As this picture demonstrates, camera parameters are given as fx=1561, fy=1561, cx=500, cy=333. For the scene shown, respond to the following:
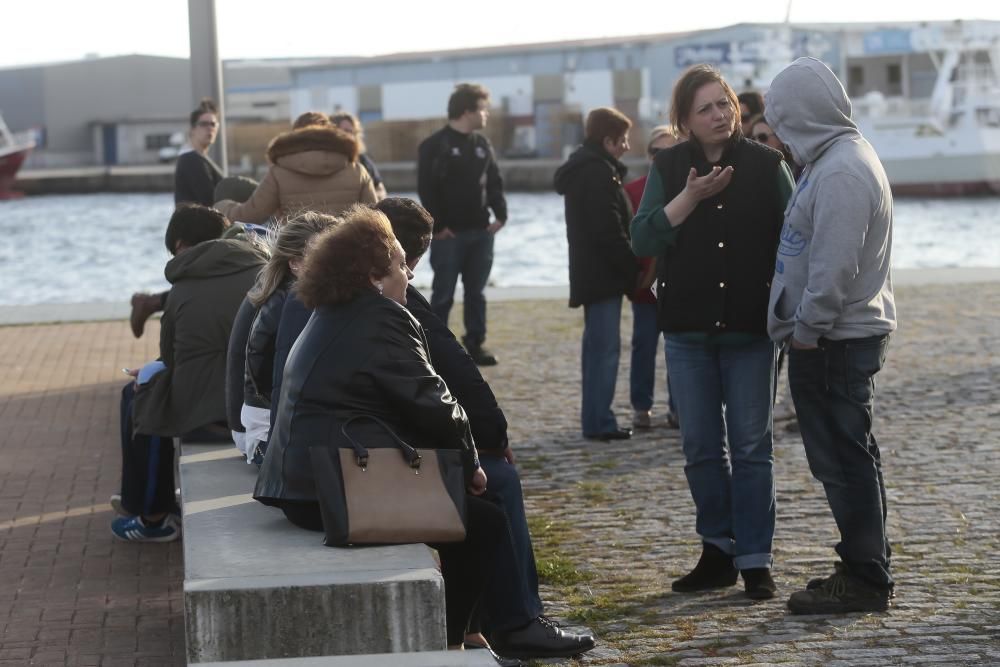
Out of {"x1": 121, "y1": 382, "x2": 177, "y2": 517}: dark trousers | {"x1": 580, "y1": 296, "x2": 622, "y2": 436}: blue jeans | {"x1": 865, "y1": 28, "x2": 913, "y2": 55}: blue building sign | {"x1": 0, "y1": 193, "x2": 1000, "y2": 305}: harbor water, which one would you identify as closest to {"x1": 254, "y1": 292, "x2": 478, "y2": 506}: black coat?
{"x1": 121, "y1": 382, "x2": 177, "y2": 517}: dark trousers

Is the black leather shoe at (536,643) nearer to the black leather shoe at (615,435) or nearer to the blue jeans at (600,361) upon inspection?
the blue jeans at (600,361)

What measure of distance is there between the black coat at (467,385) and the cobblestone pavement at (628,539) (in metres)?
0.76

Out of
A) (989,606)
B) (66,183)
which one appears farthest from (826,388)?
(66,183)

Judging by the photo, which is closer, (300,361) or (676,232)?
(300,361)

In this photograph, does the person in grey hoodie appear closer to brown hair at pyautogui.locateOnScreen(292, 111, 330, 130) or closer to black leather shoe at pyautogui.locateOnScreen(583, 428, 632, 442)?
black leather shoe at pyautogui.locateOnScreen(583, 428, 632, 442)

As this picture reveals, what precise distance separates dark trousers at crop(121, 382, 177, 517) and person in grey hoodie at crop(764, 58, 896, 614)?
2622 millimetres

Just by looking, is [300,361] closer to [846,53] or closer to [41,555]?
[41,555]

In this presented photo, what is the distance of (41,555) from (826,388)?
318cm

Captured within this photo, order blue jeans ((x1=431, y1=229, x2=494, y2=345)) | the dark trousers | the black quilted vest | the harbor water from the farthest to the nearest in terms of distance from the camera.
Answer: the harbor water → blue jeans ((x1=431, y1=229, x2=494, y2=345)) → the dark trousers → the black quilted vest

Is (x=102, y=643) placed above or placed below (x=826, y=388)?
below

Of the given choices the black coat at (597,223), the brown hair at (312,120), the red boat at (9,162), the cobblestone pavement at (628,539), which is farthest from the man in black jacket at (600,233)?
the red boat at (9,162)

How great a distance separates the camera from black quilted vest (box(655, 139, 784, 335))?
5.35 meters

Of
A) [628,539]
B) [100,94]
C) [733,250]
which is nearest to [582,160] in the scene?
[628,539]

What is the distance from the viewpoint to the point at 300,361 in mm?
4277
